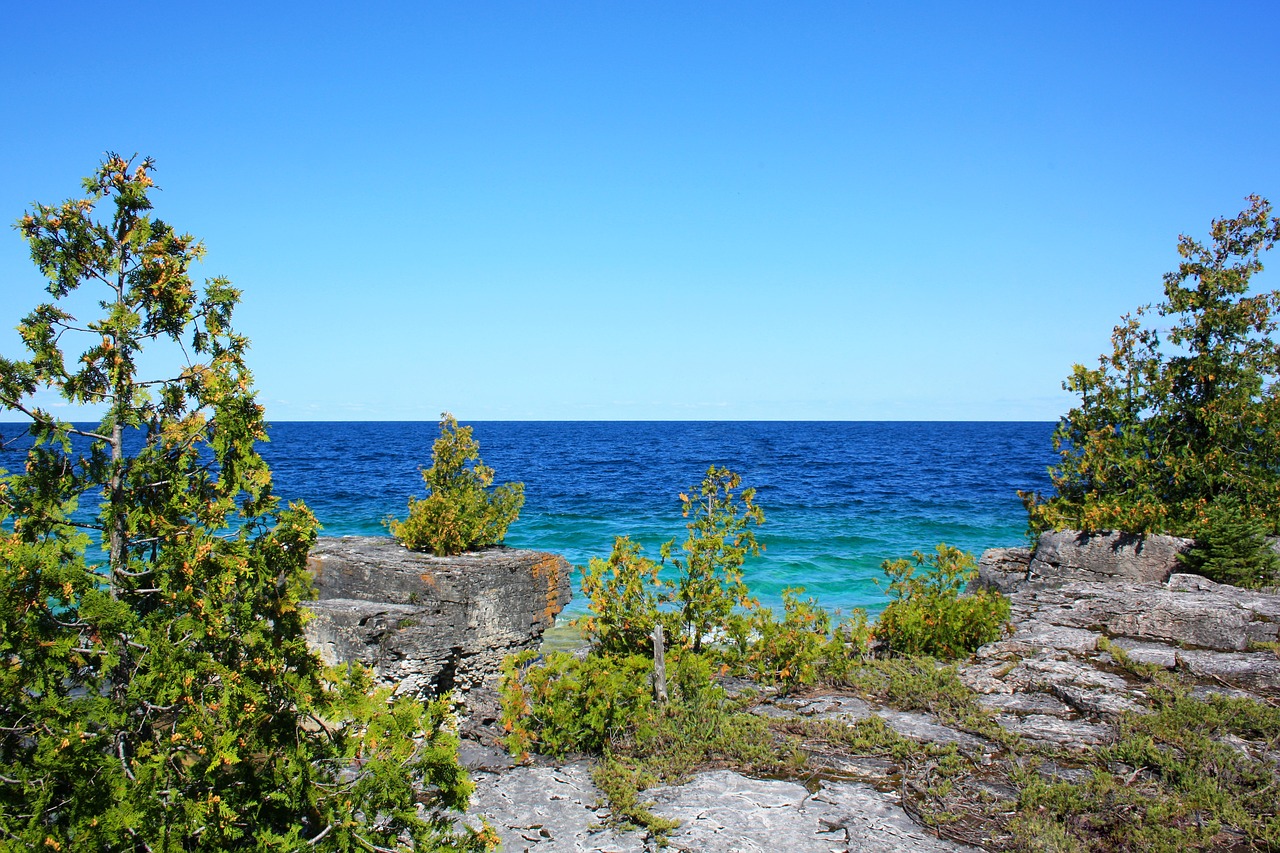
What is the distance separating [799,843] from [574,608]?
11538 mm

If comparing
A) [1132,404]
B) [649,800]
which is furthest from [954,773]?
[1132,404]

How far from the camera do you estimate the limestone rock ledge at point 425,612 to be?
8789mm

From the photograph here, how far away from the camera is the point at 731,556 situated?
7.94m

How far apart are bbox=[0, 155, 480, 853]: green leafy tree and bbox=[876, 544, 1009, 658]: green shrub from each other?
21.0 ft

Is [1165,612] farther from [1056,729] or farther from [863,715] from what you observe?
[863,715]

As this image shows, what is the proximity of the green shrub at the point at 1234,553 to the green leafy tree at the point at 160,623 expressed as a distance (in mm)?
10522

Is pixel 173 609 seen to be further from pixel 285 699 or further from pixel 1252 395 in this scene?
pixel 1252 395

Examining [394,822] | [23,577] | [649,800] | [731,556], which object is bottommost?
[649,800]

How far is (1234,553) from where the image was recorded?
1028 cm

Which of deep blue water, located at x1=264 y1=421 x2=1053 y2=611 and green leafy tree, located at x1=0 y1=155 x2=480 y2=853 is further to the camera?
deep blue water, located at x1=264 y1=421 x2=1053 y2=611

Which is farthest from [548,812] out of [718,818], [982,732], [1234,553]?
[1234,553]

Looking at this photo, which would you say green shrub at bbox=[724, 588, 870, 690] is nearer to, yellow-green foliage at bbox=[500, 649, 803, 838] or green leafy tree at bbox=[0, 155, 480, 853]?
yellow-green foliage at bbox=[500, 649, 803, 838]

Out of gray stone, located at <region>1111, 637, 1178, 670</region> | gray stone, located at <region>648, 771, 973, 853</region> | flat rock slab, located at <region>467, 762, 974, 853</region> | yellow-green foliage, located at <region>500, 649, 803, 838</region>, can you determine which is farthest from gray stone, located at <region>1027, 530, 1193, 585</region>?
flat rock slab, located at <region>467, 762, 974, 853</region>

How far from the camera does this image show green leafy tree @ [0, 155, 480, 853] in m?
3.23
